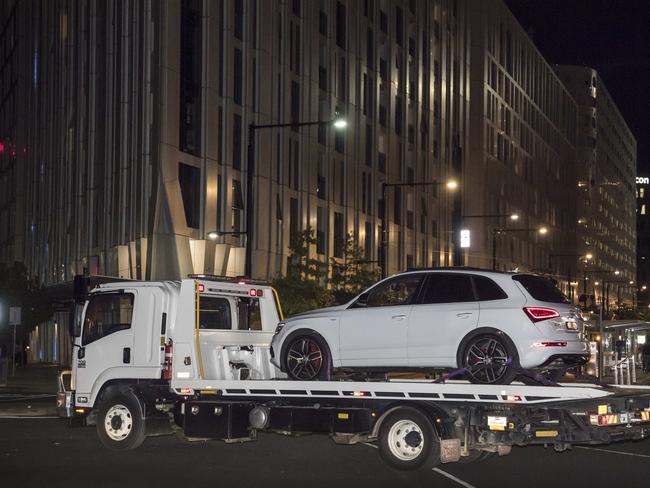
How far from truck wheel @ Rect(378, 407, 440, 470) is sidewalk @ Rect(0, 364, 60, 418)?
11822 mm

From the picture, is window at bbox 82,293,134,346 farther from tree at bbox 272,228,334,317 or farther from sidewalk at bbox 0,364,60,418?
tree at bbox 272,228,334,317

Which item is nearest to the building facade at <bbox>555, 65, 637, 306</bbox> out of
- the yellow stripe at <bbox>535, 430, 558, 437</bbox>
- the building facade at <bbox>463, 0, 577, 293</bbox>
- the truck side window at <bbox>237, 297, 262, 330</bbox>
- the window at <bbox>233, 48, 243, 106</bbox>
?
the building facade at <bbox>463, 0, 577, 293</bbox>

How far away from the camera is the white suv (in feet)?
40.0

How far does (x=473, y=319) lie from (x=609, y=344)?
21.1 meters

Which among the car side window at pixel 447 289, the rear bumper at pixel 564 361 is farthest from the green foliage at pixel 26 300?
the rear bumper at pixel 564 361

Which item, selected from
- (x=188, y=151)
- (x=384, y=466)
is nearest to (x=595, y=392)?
(x=384, y=466)

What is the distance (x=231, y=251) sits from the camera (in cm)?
3772

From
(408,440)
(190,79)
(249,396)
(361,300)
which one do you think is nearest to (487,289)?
(361,300)

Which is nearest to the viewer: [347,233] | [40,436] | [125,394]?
[125,394]

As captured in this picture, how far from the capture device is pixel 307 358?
13.8m

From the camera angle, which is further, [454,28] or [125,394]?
[454,28]

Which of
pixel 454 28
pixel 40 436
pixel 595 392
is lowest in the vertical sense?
pixel 40 436

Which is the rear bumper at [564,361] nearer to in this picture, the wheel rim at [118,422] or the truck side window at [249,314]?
the truck side window at [249,314]

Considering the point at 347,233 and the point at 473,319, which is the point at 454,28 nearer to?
the point at 347,233
